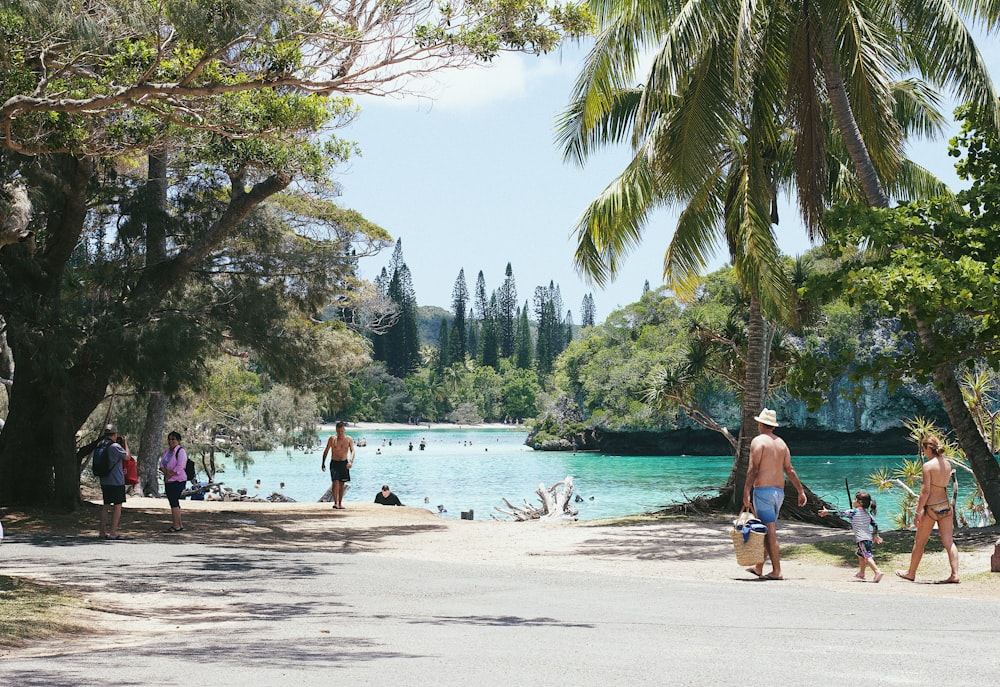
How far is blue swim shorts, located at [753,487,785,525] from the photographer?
36.2 ft

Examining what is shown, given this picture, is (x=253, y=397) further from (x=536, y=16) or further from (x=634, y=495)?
(x=536, y=16)

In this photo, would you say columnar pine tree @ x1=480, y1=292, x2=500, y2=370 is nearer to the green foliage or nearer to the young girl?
the green foliage

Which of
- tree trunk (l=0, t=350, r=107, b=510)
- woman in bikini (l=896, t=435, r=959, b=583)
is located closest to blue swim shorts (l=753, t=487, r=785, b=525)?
woman in bikini (l=896, t=435, r=959, b=583)

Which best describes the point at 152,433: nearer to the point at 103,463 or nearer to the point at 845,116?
the point at 103,463

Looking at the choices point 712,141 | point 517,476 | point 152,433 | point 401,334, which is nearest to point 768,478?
point 712,141

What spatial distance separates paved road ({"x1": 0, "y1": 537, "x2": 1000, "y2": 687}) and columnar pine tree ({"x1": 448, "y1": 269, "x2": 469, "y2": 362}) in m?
141

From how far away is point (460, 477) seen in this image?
197 feet

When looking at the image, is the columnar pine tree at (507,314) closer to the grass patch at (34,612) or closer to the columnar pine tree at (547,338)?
the columnar pine tree at (547,338)

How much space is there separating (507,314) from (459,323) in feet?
45.1

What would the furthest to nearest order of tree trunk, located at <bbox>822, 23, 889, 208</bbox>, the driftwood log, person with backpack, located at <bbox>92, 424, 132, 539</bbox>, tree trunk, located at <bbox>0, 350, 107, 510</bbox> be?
the driftwood log → tree trunk, located at <bbox>0, 350, 107, 510</bbox> → tree trunk, located at <bbox>822, 23, 889, 208</bbox> → person with backpack, located at <bbox>92, 424, 132, 539</bbox>

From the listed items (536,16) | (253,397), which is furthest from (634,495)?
(536,16)

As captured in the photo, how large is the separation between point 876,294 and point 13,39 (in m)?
10.3

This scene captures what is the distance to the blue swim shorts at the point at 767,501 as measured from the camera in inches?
434

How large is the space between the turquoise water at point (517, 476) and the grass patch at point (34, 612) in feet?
73.3
